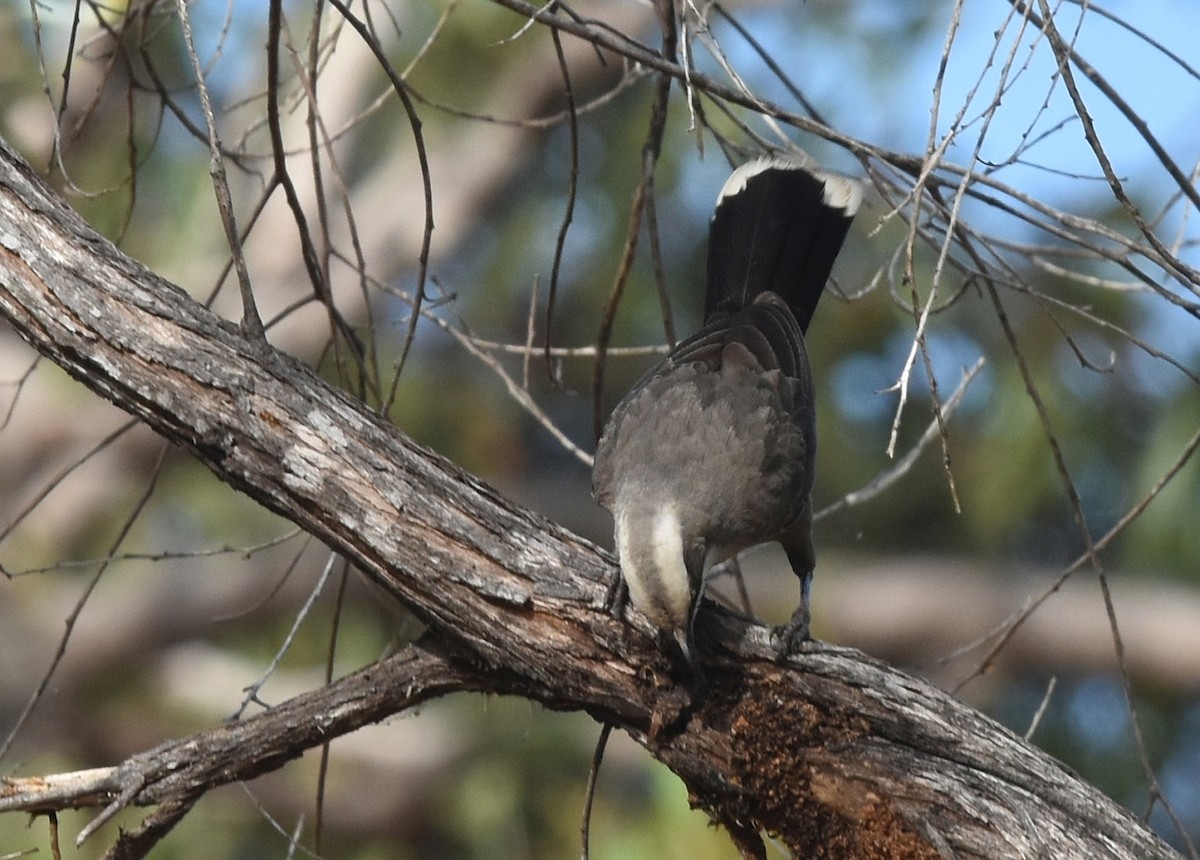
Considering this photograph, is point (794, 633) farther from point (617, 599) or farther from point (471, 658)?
point (471, 658)

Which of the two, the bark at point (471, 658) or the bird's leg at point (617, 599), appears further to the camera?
the bird's leg at point (617, 599)

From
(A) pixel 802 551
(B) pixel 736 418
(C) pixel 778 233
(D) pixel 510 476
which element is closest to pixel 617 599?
(B) pixel 736 418

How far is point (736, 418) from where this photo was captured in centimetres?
436

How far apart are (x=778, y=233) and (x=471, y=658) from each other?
2.22 metres

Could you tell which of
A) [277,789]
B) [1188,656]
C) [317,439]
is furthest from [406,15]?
[317,439]

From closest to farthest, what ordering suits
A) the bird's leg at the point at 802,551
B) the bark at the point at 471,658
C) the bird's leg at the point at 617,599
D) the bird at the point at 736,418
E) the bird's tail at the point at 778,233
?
the bark at the point at 471,658, the bird's leg at the point at 617,599, the bird at the point at 736,418, the bird's leg at the point at 802,551, the bird's tail at the point at 778,233

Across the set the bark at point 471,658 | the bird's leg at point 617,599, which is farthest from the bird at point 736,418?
the bark at point 471,658

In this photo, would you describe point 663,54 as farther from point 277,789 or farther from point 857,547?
point 857,547

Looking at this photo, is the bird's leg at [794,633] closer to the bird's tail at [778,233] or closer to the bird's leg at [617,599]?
the bird's leg at [617,599]

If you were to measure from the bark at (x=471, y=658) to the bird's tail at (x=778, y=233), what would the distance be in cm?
190

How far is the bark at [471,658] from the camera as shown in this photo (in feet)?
10.4

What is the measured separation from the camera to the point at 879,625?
1458 cm

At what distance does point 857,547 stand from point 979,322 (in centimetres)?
338

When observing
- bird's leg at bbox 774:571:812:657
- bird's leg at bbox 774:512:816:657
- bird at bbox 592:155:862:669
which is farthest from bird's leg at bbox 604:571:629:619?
bird's leg at bbox 774:512:816:657
